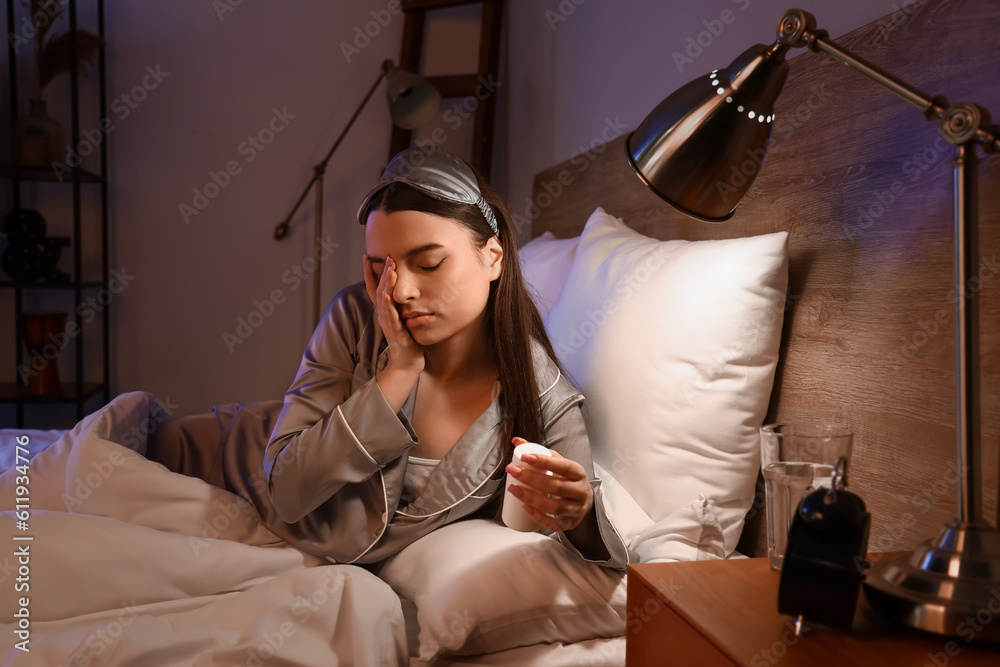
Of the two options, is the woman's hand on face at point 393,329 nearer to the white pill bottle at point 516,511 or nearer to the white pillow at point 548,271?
the white pill bottle at point 516,511

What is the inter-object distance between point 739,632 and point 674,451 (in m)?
0.48

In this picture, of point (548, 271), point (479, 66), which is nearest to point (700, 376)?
point (548, 271)

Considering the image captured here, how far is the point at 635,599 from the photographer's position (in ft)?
2.29

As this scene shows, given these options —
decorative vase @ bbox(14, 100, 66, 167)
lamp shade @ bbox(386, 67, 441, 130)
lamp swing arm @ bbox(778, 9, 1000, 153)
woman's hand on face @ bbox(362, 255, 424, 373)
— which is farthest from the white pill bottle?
decorative vase @ bbox(14, 100, 66, 167)

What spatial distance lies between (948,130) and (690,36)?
3.24 feet

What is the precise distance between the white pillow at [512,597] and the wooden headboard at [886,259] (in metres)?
0.33

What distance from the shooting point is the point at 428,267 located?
1.08 metres

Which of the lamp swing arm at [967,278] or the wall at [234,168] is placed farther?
the wall at [234,168]

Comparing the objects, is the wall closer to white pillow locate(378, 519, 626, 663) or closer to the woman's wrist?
the woman's wrist

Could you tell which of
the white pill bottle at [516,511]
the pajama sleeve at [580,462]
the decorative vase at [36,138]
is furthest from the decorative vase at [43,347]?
the white pill bottle at [516,511]

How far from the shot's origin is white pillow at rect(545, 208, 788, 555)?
1.02 meters

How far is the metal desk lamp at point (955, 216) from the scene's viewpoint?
557 mm

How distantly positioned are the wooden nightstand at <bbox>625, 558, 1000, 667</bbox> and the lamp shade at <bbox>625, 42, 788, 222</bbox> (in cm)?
38

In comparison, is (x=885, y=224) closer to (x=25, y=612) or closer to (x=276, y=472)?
(x=276, y=472)
